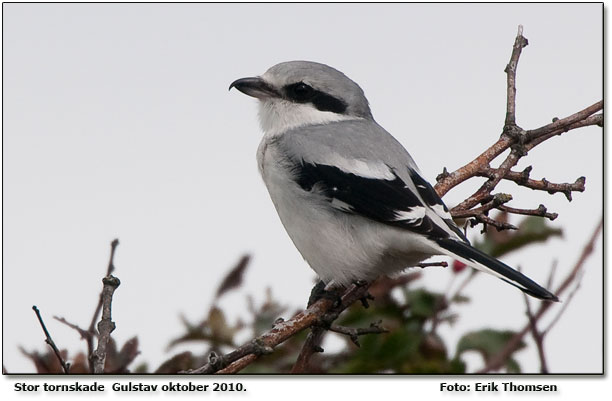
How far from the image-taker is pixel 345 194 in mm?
2693

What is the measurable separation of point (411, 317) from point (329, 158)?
0.85m

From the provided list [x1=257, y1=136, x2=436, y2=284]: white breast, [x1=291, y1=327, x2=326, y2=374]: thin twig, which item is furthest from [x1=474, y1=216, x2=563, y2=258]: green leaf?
[x1=291, y1=327, x2=326, y2=374]: thin twig

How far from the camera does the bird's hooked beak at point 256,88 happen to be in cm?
323

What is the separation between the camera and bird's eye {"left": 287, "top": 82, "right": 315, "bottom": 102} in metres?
3.23

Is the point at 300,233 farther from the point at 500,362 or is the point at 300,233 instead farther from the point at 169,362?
the point at 500,362

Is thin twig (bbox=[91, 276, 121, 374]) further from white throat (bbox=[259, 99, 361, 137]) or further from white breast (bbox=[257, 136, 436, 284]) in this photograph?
white throat (bbox=[259, 99, 361, 137])

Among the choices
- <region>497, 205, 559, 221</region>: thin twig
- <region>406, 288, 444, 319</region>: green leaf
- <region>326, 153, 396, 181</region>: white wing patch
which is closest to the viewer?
<region>406, 288, 444, 319</region>: green leaf

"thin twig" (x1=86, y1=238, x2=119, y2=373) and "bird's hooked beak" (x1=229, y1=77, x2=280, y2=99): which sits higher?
"bird's hooked beak" (x1=229, y1=77, x2=280, y2=99)

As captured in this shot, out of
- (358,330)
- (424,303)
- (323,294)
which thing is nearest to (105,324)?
(358,330)

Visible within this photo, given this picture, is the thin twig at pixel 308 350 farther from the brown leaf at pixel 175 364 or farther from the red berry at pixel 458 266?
the red berry at pixel 458 266

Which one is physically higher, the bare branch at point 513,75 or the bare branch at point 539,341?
the bare branch at point 513,75

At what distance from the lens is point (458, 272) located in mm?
2328

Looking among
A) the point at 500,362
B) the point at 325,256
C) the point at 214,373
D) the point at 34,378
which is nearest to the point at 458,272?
the point at 325,256

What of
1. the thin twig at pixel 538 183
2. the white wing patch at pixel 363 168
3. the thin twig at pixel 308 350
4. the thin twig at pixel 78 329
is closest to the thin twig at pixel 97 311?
the thin twig at pixel 78 329
